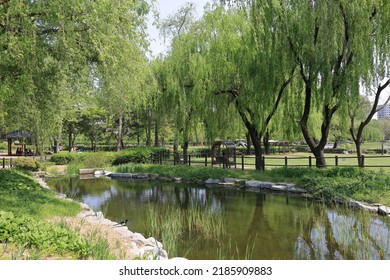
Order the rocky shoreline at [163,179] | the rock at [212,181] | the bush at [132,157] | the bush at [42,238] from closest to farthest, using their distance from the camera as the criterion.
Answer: the bush at [42,238]
the rocky shoreline at [163,179]
the rock at [212,181]
the bush at [132,157]

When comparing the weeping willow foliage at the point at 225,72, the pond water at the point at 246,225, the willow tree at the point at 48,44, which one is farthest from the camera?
the weeping willow foliage at the point at 225,72

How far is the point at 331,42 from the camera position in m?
10.8

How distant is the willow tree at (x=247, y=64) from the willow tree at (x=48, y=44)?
5.58m

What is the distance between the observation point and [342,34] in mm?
11195

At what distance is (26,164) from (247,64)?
1297 centimetres

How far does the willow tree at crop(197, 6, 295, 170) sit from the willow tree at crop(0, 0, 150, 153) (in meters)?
5.58

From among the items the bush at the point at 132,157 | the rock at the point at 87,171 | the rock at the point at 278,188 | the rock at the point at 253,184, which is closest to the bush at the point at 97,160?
the bush at the point at 132,157

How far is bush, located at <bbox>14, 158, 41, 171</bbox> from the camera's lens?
17359 millimetres

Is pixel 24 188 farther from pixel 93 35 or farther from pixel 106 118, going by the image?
pixel 106 118

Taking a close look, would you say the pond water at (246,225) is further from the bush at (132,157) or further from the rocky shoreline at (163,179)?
the bush at (132,157)

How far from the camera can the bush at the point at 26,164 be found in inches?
683

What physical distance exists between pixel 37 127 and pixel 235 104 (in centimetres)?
889

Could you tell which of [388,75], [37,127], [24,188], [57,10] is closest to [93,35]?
[57,10]

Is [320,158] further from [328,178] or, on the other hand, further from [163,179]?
[163,179]
